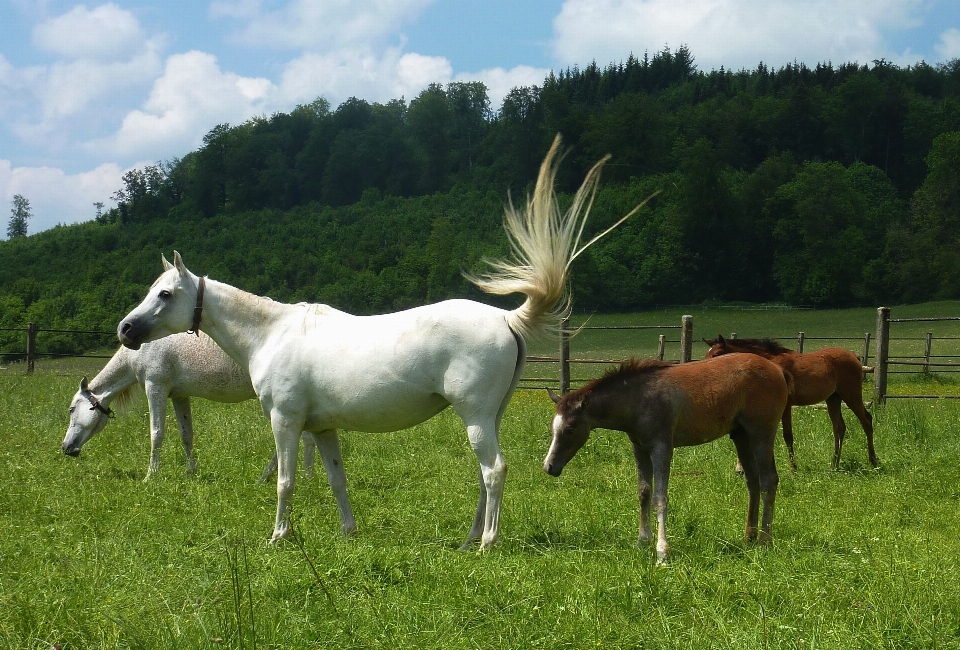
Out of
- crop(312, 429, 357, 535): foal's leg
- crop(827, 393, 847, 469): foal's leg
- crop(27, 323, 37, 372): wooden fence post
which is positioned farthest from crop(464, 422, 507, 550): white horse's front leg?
crop(27, 323, 37, 372): wooden fence post

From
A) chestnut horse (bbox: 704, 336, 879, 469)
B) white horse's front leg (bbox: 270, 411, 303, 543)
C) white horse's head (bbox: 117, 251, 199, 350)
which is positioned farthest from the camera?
chestnut horse (bbox: 704, 336, 879, 469)

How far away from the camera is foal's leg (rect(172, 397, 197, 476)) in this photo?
27.5 feet

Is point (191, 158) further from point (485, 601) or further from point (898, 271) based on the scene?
point (485, 601)

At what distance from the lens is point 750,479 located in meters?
5.49

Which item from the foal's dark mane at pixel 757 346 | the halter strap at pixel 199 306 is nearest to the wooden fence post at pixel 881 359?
the foal's dark mane at pixel 757 346

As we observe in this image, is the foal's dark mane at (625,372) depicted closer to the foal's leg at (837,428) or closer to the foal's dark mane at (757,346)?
the foal's dark mane at (757,346)

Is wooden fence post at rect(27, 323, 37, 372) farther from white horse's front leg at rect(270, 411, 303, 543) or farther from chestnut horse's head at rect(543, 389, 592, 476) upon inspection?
chestnut horse's head at rect(543, 389, 592, 476)

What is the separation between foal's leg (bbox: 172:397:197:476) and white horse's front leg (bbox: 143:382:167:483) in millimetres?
213

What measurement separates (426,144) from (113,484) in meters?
92.8

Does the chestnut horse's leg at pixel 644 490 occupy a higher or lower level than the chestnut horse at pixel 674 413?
lower

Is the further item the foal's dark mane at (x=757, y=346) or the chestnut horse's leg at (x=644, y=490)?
the foal's dark mane at (x=757, y=346)

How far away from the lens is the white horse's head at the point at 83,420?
8.83 meters

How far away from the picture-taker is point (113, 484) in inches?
298

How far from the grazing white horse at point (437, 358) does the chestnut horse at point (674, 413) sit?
0.47 meters
